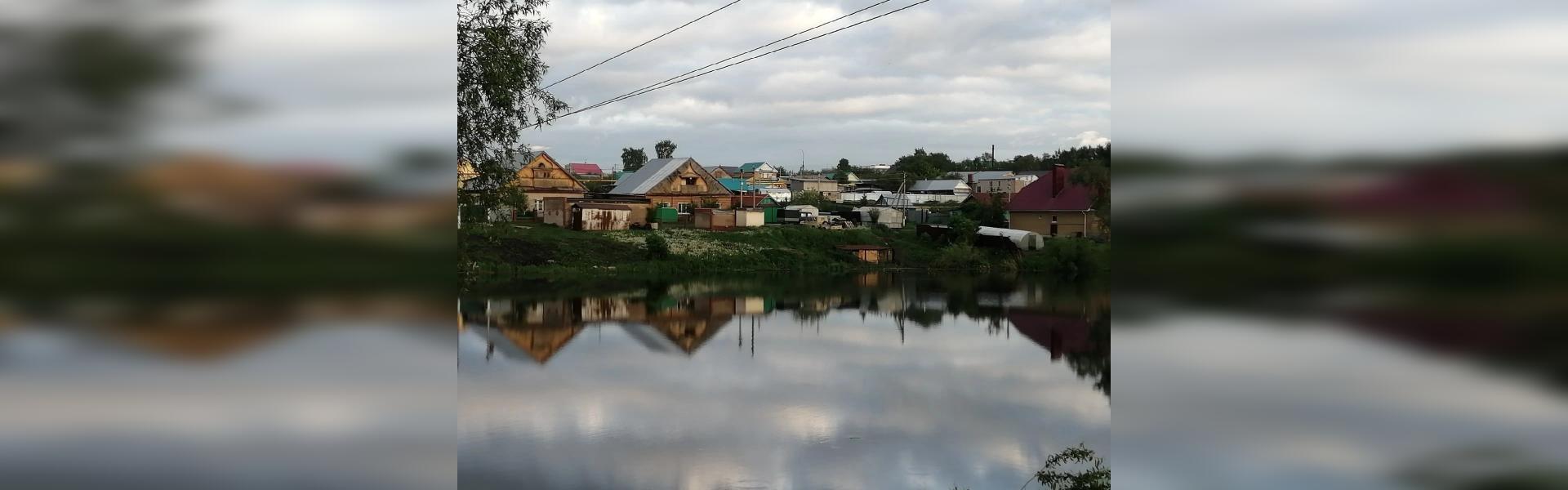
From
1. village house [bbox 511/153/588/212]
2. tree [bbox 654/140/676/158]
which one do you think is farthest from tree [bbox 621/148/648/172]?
village house [bbox 511/153/588/212]

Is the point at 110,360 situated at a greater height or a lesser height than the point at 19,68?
lesser

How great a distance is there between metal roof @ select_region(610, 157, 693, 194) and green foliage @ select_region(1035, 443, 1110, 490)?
32273 millimetres

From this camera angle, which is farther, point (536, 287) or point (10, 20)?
point (536, 287)

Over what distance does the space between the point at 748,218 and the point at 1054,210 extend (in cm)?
1605

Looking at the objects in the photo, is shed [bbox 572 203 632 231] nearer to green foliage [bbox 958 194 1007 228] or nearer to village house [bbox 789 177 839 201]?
green foliage [bbox 958 194 1007 228]

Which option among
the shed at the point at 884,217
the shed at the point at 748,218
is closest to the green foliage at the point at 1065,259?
the shed at the point at 884,217

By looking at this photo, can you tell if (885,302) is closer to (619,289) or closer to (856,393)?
(619,289)

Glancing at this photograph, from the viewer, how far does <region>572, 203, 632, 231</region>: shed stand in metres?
33.8

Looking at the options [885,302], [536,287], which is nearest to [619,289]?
[536,287]

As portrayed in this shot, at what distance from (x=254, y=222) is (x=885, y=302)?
22433mm

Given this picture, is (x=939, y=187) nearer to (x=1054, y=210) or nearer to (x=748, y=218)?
(x=748, y=218)

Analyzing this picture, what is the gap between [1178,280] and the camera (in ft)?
5.04

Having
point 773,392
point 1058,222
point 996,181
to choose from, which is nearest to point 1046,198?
point 1058,222

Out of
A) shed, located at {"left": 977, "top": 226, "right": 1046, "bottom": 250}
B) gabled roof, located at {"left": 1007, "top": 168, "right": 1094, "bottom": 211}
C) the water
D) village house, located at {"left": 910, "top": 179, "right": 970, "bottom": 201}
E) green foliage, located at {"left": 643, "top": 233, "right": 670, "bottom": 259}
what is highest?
village house, located at {"left": 910, "top": 179, "right": 970, "bottom": 201}
